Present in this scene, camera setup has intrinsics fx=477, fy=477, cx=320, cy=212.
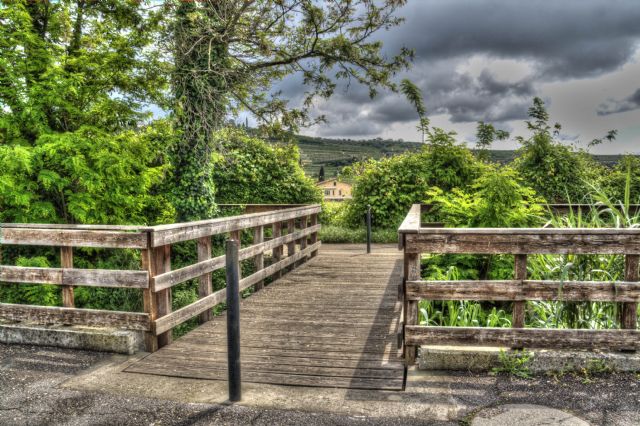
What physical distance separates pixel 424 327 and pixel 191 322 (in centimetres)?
491

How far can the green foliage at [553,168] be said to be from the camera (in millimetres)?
13695

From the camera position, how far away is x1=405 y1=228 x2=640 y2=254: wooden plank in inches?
162

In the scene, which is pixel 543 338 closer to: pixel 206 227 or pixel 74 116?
pixel 206 227

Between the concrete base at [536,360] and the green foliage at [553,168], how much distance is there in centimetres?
1030

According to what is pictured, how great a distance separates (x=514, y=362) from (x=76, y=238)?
14.2 ft

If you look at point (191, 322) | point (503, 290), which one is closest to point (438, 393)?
point (503, 290)

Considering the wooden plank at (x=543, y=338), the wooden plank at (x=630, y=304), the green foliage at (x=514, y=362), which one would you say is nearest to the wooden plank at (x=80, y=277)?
the wooden plank at (x=543, y=338)

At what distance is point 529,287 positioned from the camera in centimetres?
417

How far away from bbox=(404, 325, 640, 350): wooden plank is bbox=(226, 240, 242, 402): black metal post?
5.89ft

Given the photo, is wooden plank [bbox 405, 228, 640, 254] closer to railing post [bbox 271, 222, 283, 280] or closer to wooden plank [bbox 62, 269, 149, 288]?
wooden plank [bbox 62, 269, 149, 288]

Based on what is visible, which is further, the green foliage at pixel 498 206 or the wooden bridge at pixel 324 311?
the green foliage at pixel 498 206

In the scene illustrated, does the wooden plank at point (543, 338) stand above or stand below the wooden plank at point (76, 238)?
below

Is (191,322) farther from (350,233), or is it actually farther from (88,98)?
(350,233)

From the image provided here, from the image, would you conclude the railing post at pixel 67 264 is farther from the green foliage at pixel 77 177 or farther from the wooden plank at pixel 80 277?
the green foliage at pixel 77 177
